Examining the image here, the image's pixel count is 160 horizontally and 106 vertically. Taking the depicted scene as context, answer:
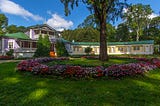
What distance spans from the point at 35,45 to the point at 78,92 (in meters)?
34.9

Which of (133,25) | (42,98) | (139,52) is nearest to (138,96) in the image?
(42,98)

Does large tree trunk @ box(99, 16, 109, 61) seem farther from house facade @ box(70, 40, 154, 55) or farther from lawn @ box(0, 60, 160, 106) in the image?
house facade @ box(70, 40, 154, 55)

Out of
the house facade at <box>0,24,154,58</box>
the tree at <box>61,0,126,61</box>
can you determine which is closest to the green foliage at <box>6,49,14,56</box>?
Result: the house facade at <box>0,24,154,58</box>

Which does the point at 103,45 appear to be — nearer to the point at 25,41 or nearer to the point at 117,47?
the point at 25,41

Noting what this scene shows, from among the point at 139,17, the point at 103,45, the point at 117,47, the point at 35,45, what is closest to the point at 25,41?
the point at 35,45

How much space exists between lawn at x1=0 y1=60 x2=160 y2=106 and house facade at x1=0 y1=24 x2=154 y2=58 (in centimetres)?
2673

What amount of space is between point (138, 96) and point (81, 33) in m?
58.9

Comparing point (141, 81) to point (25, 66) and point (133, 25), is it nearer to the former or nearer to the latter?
point (25, 66)

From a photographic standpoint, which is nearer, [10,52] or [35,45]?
[10,52]

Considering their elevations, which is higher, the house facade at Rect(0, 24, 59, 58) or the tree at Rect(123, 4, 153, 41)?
the tree at Rect(123, 4, 153, 41)

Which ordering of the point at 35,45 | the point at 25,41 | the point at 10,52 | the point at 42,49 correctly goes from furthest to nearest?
the point at 35,45 → the point at 25,41 → the point at 10,52 → the point at 42,49

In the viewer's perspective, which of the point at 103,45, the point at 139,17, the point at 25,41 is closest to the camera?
the point at 103,45

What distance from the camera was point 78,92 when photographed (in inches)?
287

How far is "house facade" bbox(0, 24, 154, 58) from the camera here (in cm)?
3522
